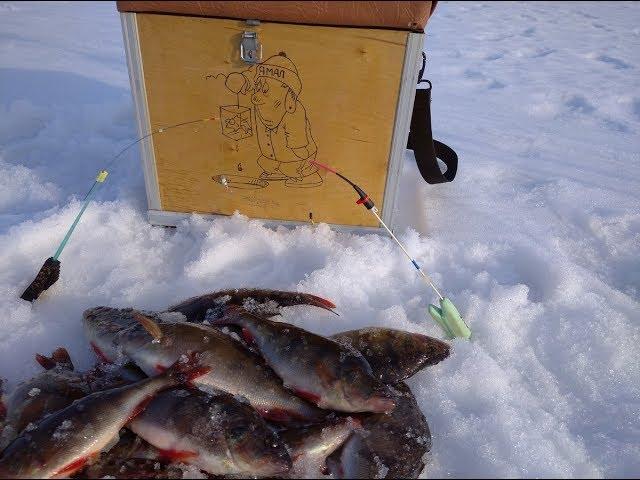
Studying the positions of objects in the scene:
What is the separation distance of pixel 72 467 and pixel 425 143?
2555mm

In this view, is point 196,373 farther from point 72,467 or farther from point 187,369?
point 72,467

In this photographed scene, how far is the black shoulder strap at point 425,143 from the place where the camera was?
286 cm

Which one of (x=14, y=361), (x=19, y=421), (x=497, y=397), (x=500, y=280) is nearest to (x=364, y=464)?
(x=497, y=397)

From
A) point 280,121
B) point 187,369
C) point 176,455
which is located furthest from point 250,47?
point 176,455

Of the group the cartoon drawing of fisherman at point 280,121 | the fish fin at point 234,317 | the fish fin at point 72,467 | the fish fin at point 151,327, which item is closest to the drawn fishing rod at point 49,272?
the cartoon drawing of fisherman at point 280,121

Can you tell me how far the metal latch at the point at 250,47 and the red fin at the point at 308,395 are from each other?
162 centimetres

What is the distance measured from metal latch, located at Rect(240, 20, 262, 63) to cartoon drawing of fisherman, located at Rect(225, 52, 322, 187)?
6 centimetres

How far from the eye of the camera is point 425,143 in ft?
9.92

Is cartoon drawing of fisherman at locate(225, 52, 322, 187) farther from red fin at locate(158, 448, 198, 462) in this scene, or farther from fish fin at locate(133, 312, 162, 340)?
red fin at locate(158, 448, 198, 462)

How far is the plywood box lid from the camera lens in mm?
2167

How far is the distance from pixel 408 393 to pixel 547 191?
2.40 m

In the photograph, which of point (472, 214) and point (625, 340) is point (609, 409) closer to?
point (625, 340)

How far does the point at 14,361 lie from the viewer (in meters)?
2.10

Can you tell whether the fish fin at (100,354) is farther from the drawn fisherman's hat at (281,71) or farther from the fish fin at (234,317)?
the drawn fisherman's hat at (281,71)
